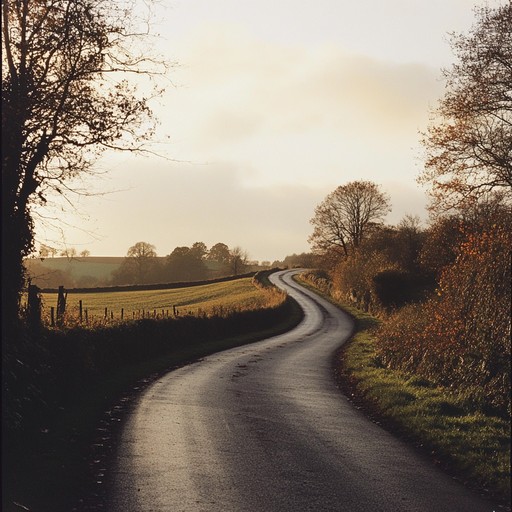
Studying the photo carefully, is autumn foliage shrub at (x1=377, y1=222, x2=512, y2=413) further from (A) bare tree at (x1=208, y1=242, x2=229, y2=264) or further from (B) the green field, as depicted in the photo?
(A) bare tree at (x1=208, y1=242, x2=229, y2=264)

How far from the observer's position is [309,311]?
6375cm

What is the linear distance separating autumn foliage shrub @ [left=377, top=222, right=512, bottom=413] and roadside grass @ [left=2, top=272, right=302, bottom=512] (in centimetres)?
858

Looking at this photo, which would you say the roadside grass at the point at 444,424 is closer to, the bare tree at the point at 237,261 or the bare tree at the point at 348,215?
the bare tree at the point at 348,215

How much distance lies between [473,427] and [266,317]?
3848 cm

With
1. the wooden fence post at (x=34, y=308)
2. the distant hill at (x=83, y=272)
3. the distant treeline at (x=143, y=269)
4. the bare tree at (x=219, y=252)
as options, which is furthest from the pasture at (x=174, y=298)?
the bare tree at (x=219, y=252)

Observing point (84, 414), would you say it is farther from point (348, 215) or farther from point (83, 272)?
point (83, 272)

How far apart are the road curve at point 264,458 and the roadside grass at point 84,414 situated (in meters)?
0.49

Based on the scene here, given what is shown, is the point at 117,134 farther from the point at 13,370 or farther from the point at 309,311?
the point at 309,311

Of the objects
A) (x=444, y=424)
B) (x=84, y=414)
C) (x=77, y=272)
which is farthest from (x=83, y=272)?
(x=444, y=424)

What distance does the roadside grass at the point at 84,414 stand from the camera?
8.75m

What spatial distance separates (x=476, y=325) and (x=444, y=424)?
11.0 ft

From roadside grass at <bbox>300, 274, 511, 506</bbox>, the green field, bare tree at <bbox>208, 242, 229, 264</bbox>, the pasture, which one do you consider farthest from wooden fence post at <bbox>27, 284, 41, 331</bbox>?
bare tree at <bbox>208, 242, 229, 264</bbox>

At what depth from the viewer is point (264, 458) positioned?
10.4m

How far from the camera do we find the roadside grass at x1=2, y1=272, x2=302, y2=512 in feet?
28.7
